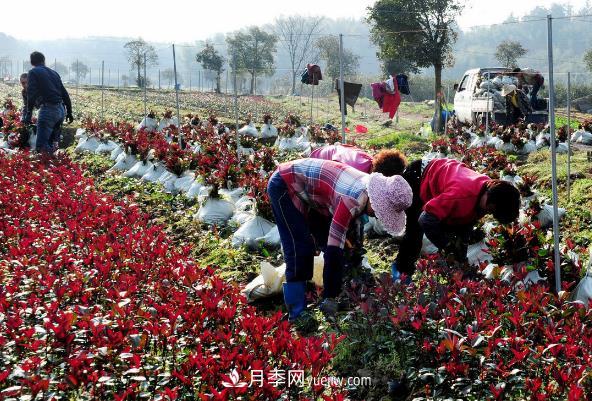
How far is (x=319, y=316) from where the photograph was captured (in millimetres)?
3746

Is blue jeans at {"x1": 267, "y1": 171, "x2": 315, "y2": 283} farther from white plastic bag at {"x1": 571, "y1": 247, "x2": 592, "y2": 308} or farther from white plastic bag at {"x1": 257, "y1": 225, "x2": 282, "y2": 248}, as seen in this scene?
white plastic bag at {"x1": 571, "y1": 247, "x2": 592, "y2": 308}

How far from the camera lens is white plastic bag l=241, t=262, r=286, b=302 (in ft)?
13.2

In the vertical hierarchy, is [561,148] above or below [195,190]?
above

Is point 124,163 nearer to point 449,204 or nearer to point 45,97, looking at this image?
point 45,97

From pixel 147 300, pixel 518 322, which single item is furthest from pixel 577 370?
pixel 147 300

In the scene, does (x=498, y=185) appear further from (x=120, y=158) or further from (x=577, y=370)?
(x=120, y=158)

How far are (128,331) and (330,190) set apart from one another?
1371mm

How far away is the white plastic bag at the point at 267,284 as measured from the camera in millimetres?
4023

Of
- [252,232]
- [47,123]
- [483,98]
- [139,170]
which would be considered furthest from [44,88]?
[483,98]

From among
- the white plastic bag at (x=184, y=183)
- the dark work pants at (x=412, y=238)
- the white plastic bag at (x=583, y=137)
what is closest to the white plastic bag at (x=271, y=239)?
the dark work pants at (x=412, y=238)

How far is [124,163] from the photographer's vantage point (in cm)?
915

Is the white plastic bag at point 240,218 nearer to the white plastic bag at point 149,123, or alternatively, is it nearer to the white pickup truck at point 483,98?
the white pickup truck at point 483,98

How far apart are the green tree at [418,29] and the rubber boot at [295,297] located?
14.7m

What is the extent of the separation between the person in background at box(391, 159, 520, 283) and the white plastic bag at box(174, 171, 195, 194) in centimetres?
384
